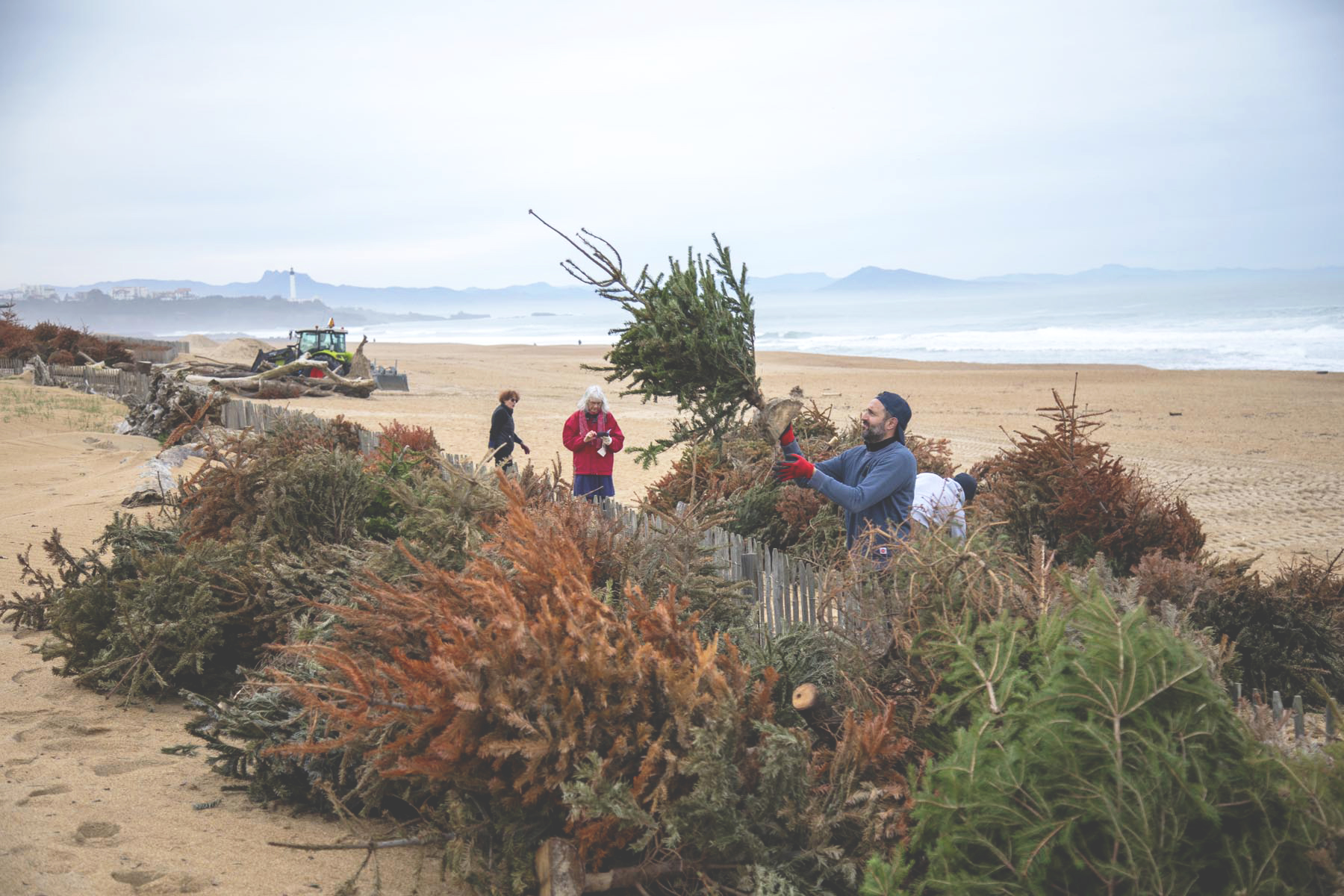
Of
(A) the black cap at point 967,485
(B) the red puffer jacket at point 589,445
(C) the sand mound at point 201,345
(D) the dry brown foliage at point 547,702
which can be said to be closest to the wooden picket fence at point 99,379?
(B) the red puffer jacket at point 589,445

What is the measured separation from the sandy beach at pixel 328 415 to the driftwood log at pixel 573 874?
0.48 metres

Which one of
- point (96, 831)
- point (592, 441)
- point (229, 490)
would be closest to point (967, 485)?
point (592, 441)

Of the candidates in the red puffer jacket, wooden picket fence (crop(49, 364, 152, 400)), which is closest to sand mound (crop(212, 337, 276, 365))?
wooden picket fence (crop(49, 364, 152, 400))

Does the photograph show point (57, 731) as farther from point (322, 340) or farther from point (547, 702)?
point (322, 340)

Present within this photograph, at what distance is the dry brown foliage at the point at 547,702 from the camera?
2.73 m

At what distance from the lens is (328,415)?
2111 centimetres

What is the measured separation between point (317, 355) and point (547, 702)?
2834 cm

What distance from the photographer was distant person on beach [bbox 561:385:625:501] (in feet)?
28.3

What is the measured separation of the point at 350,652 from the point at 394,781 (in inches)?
21.4

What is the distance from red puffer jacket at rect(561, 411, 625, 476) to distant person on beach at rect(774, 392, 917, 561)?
378cm

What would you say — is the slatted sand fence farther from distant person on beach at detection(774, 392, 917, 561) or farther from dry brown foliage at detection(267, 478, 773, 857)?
dry brown foliage at detection(267, 478, 773, 857)

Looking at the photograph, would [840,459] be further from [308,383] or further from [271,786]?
[308,383]

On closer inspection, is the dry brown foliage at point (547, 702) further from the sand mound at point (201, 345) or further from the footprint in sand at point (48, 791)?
the sand mound at point (201, 345)

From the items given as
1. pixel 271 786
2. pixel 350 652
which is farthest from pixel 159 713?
pixel 350 652
